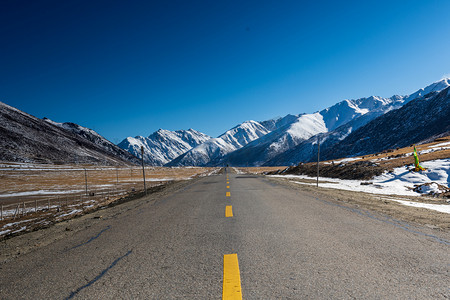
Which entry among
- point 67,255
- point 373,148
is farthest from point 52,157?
point 373,148

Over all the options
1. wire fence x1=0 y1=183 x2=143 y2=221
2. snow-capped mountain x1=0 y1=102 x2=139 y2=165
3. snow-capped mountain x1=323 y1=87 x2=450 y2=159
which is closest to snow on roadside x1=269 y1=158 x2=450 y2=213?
wire fence x1=0 y1=183 x2=143 y2=221

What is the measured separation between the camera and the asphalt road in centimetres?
291

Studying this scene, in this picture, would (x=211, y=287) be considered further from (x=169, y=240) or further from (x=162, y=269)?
(x=169, y=240)

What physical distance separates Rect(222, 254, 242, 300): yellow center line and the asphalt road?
0.02 metres

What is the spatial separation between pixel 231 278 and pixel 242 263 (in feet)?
1.85

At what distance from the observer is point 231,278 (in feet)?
10.3

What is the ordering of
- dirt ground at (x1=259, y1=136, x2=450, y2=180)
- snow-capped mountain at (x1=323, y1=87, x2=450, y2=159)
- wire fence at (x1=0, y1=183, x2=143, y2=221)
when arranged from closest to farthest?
wire fence at (x1=0, y1=183, x2=143, y2=221)
dirt ground at (x1=259, y1=136, x2=450, y2=180)
snow-capped mountain at (x1=323, y1=87, x2=450, y2=159)

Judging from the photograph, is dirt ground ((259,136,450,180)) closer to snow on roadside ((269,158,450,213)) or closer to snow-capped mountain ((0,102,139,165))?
snow on roadside ((269,158,450,213))

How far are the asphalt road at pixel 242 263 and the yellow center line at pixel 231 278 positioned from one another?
0.08 feet

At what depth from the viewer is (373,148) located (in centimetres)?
16175

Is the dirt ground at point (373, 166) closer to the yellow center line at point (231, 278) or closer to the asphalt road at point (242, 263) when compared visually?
the asphalt road at point (242, 263)

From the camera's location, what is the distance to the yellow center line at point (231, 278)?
108 inches

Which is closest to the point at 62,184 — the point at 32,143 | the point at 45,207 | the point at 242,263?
the point at 45,207


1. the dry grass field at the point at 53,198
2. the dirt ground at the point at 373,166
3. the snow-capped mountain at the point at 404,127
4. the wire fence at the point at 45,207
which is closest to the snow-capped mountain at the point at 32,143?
the dry grass field at the point at 53,198
